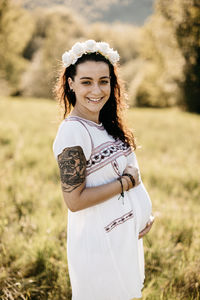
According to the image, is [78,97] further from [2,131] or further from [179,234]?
[2,131]

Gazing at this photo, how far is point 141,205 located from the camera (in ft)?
5.89

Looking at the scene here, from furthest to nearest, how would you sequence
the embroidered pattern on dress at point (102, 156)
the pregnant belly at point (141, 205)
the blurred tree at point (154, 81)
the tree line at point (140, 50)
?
the blurred tree at point (154, 81), the tree line at point (140, 50), the pregnant belly at point (141, 205), the embroidered pattern on dress at point (102, 156)

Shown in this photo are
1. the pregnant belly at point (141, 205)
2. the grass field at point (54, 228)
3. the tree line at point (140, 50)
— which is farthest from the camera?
the tree line at point (140, 50)

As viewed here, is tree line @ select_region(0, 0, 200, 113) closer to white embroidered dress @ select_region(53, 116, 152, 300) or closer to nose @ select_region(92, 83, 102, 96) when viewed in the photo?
nose @ select_region(92, 83, 102, 96)

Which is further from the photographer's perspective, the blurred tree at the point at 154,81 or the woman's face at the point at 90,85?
the blurred tree at the point at 154,81

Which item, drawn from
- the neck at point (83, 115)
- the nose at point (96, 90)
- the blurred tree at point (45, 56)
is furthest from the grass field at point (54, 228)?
the blurred tree at point (45, 56)

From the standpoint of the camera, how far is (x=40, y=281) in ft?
8.07

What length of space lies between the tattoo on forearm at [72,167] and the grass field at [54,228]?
3.71 ft

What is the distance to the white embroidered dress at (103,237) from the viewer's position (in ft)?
5.10

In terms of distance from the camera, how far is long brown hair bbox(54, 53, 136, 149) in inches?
66.1

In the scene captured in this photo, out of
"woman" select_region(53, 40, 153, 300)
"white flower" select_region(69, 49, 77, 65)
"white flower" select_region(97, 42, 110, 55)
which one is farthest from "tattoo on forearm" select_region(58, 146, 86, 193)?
"white flower" select_region(97, 42, 110, 55)

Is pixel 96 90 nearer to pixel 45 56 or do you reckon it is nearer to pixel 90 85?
pixel 90 85

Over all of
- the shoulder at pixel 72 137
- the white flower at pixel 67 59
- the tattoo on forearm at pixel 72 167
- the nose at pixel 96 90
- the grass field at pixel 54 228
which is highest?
the white flower at pixel 67 59

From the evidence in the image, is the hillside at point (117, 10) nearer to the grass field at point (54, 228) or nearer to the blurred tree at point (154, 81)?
the blurred tree at point (154, 81)
